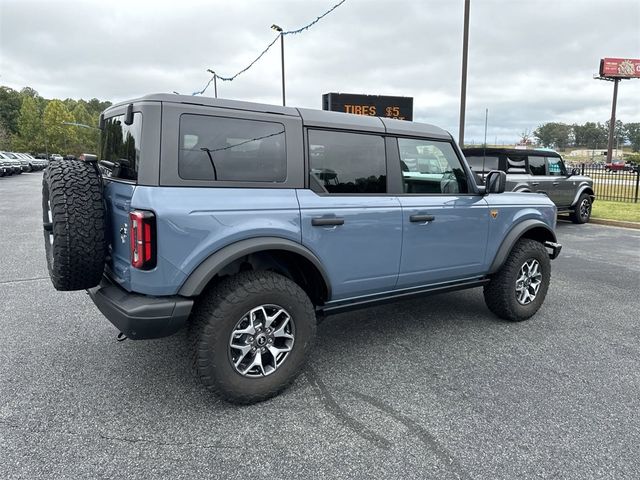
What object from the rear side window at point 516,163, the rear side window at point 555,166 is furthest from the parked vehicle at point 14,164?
the rear side window at point 555,166

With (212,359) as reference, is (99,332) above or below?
below

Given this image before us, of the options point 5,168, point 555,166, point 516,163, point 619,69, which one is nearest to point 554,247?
point 516,163

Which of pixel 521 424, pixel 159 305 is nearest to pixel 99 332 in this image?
pixel 159 305

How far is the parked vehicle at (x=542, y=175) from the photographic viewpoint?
391 inches

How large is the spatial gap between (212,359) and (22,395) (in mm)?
1313

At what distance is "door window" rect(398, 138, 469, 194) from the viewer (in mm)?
3730

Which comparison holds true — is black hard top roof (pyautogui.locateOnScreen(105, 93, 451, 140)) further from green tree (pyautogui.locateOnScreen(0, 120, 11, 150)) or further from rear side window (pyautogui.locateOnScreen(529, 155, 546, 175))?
green tree (pyautogui.locateOnScreen(0, 120, 11, 150))

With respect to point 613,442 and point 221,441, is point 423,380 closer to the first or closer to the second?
point 613,442

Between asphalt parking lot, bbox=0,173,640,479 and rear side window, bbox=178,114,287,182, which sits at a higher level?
rear side window, bbox=178,114,287,182

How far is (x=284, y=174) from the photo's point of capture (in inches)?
121

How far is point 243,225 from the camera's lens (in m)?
2.80

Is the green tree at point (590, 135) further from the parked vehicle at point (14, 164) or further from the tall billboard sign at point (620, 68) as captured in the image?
the parked vehicle at point (14, 164)

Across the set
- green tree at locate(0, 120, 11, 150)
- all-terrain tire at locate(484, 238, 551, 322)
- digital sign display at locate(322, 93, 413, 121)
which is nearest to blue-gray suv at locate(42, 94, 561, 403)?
all-terrain tire at locate(484, 238, 551, 322)

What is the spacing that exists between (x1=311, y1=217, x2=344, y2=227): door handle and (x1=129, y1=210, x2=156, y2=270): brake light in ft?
3.35
